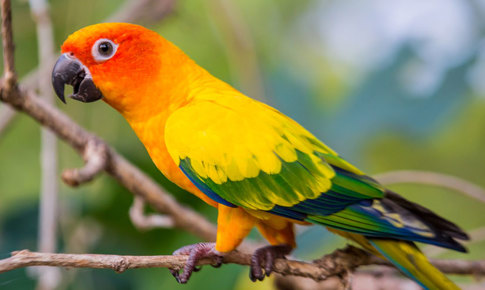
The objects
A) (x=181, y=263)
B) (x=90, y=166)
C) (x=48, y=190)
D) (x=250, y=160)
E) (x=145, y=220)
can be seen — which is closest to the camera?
(x=181, y=263)

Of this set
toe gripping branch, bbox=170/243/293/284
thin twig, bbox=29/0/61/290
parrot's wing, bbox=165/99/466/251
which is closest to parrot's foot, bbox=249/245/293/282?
toe gripping branch, bbox=170/243/293/284

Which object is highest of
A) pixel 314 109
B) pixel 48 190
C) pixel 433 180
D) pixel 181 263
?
pixel 314 109

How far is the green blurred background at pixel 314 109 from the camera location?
1656mm

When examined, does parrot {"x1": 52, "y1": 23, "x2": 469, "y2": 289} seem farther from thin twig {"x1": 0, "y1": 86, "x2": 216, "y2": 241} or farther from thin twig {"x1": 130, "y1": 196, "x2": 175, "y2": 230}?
thin twig {"x1": 130, "y1": 196, "x2": 175, "y2": 230}

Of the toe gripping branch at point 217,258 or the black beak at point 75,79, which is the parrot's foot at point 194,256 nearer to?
the toe gripping branch at point 217,258

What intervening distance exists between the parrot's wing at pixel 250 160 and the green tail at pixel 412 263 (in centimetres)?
11

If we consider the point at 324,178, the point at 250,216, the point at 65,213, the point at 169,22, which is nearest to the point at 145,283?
the point at 65,213

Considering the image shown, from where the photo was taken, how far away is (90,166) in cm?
119

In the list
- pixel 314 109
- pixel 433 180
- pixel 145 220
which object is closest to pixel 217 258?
A: pixel 145 220

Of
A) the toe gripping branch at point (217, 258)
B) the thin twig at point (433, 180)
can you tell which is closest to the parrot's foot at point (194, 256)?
the toe gripping branch at point (217, 258)

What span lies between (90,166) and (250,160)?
0.44 metres

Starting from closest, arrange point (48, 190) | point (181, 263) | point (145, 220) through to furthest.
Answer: point (181, 263)
point (48, 190)
point (145, 220)

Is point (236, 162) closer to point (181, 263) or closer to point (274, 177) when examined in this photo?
point (274, 177)

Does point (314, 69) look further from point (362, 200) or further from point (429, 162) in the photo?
point (362, 200)
